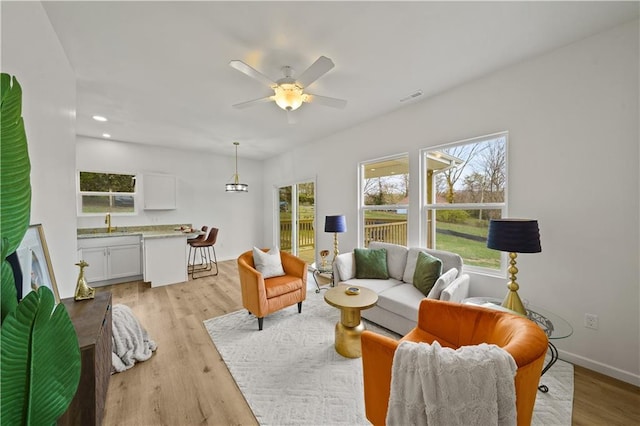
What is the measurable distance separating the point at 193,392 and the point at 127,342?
2.88 feet

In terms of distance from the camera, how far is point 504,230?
5.95ft

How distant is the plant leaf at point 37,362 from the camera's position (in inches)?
23.3

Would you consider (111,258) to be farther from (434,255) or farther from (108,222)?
(434,255)

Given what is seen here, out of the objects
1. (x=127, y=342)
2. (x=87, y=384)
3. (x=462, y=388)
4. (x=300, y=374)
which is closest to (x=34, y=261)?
(x=87, y=384)

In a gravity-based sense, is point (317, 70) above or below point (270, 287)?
above

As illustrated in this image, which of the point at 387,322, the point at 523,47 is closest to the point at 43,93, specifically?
the point at 387,322

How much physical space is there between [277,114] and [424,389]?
357cm

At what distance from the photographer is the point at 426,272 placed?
2.59 m

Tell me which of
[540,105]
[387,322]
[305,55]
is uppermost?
[305,55]

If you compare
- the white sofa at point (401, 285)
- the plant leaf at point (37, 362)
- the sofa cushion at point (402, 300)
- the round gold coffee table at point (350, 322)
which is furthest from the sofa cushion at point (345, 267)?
the plant leaf at point (37, 362)

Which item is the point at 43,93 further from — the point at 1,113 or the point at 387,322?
the point at 387,322

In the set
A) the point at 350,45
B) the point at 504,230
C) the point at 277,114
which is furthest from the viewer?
the point at 277,114

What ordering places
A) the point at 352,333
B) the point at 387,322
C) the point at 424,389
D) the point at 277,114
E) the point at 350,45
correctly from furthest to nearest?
the point at 277,114 < the point at 387,322 < the point at 352,333 < the point at 350,45 < the point at 424,389

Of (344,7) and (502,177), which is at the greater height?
(344,7)
